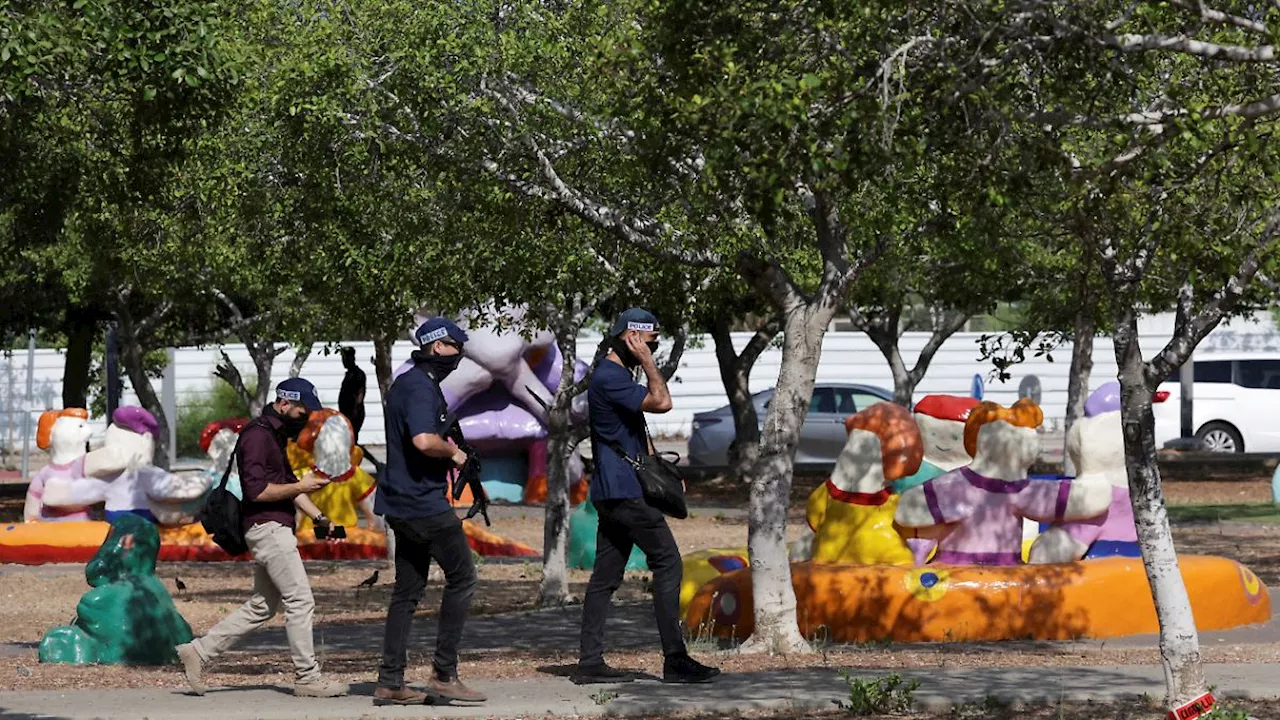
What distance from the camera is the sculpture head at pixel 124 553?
38.7 feet

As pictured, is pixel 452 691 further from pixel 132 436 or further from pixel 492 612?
pixel 132 436

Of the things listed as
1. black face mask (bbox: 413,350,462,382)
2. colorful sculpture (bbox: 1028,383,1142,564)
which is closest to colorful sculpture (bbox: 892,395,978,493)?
colorful sculpture (bbox: 1028,383,1142,564)

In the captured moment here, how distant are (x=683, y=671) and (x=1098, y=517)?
470cm

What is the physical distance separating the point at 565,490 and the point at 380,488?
649cm

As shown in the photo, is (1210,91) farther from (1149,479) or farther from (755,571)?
(755,571)

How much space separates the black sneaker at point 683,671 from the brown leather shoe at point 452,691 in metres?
0.95

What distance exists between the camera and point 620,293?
48.7 ft

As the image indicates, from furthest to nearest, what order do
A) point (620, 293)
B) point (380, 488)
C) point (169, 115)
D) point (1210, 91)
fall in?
point (620, 293) → point (169, 115) → point (1210, 91) → point (380, 488)

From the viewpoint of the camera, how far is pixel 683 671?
30.6 ft

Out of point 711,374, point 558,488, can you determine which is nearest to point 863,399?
point 711,374

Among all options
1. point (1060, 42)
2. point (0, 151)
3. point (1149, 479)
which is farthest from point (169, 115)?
point (1149, 479)

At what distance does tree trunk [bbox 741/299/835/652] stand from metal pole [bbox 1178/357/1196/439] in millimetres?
25182

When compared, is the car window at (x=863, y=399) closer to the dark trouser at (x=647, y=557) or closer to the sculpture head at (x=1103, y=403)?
the sculpture head at (x=1103, y=403)

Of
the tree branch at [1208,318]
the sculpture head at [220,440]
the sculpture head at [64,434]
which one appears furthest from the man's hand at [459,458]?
the sculpture head at [220,440]
